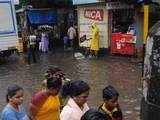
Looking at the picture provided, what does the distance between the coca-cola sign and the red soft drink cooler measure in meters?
1.53

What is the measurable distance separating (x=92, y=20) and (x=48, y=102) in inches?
704

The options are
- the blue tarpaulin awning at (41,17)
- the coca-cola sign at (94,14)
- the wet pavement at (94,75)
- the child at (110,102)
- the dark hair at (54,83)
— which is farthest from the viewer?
the blue tarpaulin awning at (41,17)

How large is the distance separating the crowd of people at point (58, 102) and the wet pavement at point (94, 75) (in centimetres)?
399

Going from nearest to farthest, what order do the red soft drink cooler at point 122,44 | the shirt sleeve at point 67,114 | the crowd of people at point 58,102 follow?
the shirt sleeve at point 67,114, the crowd of people at point 58,102, the red soft drink cooler at point 122,44

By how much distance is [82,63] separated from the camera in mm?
18812

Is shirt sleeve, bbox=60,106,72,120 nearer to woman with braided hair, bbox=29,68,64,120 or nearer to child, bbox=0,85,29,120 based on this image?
child, bbox=0,85,29,120

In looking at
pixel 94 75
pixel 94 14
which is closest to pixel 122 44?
pixel 94 14

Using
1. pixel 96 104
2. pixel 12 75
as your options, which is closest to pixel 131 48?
pixel 12 75

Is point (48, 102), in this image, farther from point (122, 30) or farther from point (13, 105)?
point (122, 30)

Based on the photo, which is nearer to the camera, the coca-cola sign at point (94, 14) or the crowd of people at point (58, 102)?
the crowd of people at point (58, 102)

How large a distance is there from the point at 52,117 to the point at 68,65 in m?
13.0

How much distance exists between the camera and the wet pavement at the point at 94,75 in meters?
10.9

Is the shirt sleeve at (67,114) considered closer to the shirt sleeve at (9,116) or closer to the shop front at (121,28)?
the shirt sleeve at (9,116)

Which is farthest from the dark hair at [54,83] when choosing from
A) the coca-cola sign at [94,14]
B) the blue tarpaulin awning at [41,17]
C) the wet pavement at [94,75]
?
the blue tarpaulin awning at [41,17]
